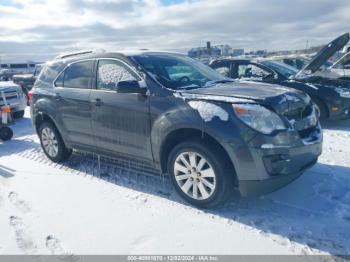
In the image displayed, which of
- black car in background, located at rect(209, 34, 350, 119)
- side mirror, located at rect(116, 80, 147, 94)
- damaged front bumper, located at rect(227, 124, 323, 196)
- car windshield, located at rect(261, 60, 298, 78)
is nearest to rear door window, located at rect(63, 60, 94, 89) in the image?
side mirror, located at rect(116, 80, 147, 94)

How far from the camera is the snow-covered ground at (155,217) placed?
10.3 ft

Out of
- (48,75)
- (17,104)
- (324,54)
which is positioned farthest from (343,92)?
(17,104)

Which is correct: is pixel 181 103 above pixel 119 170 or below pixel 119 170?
above

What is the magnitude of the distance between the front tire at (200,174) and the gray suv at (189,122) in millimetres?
11

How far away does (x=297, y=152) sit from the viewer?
3.51m

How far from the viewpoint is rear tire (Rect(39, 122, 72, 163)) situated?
5578 millimetres

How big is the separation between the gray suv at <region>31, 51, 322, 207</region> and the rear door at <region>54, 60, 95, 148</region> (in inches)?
0.6

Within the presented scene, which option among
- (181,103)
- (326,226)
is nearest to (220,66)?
(181,103)

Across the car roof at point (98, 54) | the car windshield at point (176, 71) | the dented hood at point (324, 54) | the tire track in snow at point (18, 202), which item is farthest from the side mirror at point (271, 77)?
the tire track in snow at point (18, 202)

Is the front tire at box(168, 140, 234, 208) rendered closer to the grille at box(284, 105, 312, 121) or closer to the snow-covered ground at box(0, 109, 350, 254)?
the snow-covered ground at box(0, 109, 350, 254)

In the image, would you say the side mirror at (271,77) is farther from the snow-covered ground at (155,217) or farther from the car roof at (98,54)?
the car roof at (98,54)

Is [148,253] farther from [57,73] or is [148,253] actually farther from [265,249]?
[57,73]

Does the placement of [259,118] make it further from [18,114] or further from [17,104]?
[18,114]

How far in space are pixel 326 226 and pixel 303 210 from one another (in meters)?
0.37
